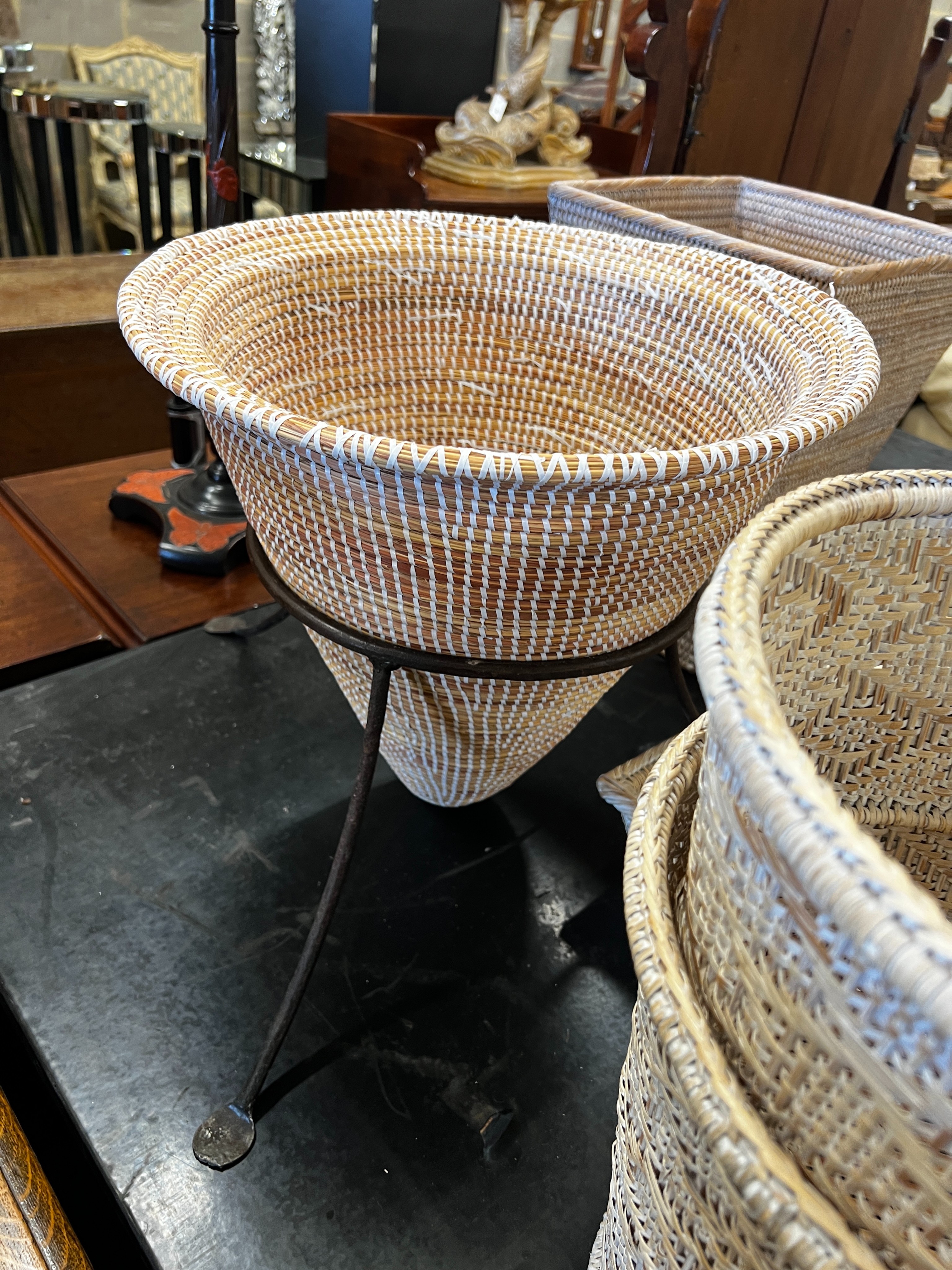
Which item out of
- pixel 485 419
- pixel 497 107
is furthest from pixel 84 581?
pixel 497 107

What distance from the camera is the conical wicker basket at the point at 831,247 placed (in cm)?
69

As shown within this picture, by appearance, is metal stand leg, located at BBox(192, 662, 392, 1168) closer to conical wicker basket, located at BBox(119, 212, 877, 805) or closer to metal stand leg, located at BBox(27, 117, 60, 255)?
conical wicker basket, located at BBox(119, 212, 877, 805)

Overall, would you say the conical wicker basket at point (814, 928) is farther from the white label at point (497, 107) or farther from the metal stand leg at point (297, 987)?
the white label at point (497, 107)

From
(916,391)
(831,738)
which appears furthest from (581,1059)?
(916,391)

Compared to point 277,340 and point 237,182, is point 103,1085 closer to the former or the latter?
point 277,340

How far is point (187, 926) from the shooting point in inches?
24.6

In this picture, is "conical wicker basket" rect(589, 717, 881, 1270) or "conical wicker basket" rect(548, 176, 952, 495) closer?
"conical wicker basket" rect(589, 717, 881, 1270)

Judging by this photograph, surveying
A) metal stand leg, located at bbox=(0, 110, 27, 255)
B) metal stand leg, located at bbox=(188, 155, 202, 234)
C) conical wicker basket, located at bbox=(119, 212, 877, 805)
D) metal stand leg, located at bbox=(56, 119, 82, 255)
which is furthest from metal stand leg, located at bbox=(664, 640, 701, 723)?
metal stand leg, located at bbox=(0, 110, 27, 255)

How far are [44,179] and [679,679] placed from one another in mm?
1895

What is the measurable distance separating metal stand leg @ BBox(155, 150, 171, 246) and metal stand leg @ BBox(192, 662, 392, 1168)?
1.60m

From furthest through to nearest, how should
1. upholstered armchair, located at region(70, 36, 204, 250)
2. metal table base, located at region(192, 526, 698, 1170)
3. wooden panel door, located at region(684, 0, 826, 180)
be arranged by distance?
upholstered armchair, located at region(70, 36, 204, 250) → wooden panel door, located at region(684, 0, 826, 180) → metal table base, located at region(192, 526, 698, 1170)

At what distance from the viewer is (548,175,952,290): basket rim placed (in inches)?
25.9

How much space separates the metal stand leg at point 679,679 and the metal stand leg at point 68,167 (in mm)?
1734

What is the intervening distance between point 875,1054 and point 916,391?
2.92ft
